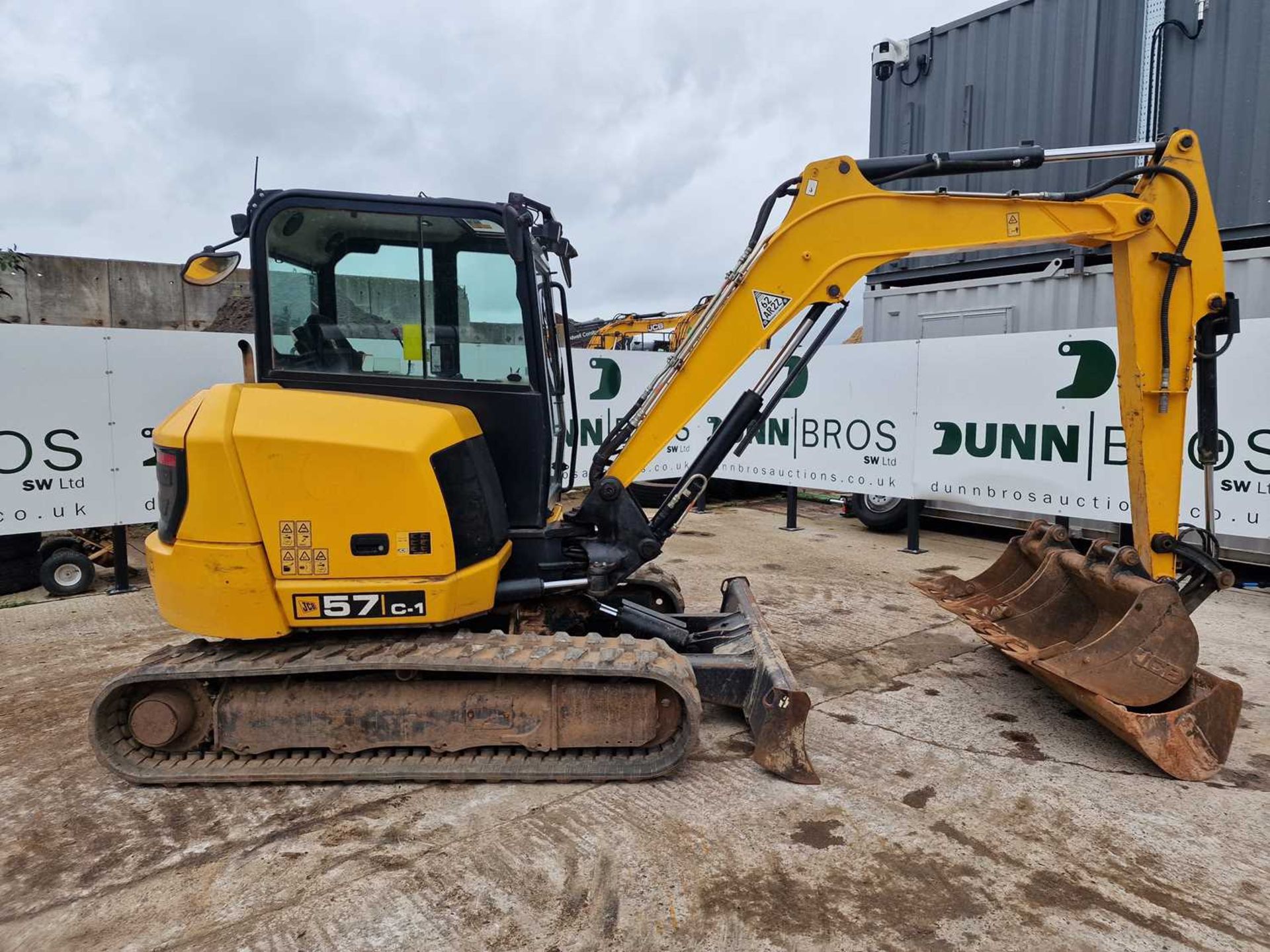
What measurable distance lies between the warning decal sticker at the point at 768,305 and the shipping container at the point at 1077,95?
527 centimetres

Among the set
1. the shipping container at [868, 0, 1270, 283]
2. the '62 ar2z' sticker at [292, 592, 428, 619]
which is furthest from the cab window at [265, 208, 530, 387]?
the shipping container at [868, 0, 1270, 283]

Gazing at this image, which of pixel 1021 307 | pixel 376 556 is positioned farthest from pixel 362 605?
pixel 1021 307

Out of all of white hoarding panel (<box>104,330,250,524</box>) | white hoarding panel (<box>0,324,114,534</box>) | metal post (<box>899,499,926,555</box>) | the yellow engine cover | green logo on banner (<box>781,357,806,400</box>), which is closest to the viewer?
the yellow engine cover

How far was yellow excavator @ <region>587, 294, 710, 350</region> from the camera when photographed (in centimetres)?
1373

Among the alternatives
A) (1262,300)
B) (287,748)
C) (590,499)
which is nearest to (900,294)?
(1262,300)

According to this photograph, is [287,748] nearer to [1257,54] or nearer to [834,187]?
[834,187]

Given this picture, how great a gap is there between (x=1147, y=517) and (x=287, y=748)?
425 centimetres

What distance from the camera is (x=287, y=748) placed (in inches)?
133

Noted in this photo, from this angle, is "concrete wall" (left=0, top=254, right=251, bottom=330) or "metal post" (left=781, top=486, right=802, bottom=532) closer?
"metal post" (left=781, top=486, right=802, bottom=532)

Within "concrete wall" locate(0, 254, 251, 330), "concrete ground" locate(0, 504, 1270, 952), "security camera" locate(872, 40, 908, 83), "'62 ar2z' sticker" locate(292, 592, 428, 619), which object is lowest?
"concrete ground" locate(0, 504, 1270, 952)

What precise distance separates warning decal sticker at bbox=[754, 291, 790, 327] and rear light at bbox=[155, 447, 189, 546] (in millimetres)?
2712

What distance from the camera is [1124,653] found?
3641 mm

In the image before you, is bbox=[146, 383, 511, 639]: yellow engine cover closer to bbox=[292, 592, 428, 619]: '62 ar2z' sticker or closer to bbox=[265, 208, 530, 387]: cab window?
bbox=[292, 592, 428, 619]: '62 ar2z' sticker

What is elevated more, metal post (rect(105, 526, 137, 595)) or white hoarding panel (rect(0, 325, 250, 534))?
white hoarding panel (rect(0, 325, 250, 534))
